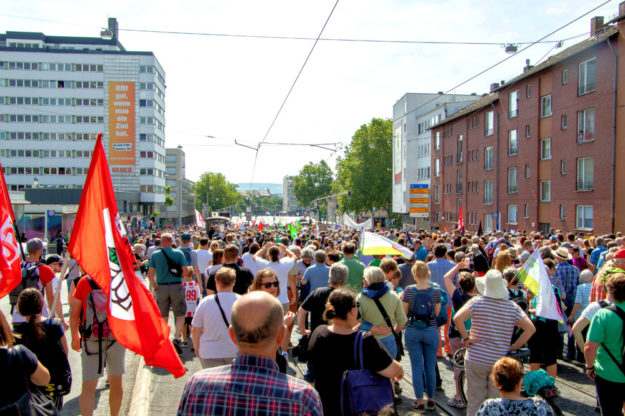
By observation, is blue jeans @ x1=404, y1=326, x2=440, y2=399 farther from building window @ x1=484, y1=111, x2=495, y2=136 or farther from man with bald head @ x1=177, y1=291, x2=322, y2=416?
building window @ x1=484, y1=111, x2=495, y2=136

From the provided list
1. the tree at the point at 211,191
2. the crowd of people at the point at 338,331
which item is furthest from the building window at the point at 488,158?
the tree at the point at 211,191

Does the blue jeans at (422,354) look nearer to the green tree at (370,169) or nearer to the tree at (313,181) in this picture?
the green tree at (370,169)

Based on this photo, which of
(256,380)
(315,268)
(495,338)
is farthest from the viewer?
(315,268)

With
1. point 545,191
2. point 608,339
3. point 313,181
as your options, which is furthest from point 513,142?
point 313,181

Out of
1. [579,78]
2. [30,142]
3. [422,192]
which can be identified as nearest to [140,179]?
[30,142]

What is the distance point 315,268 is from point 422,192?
24.5 metres

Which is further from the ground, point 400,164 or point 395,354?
point 400,164

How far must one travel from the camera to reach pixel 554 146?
3192 centimetres

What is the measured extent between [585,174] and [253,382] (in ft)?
99.3

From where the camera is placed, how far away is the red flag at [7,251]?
513 cm

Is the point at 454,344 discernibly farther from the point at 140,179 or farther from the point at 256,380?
the point at 140,179

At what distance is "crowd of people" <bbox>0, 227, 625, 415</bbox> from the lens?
265cm

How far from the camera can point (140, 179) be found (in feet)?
261

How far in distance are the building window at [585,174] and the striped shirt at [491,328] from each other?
25659mm
